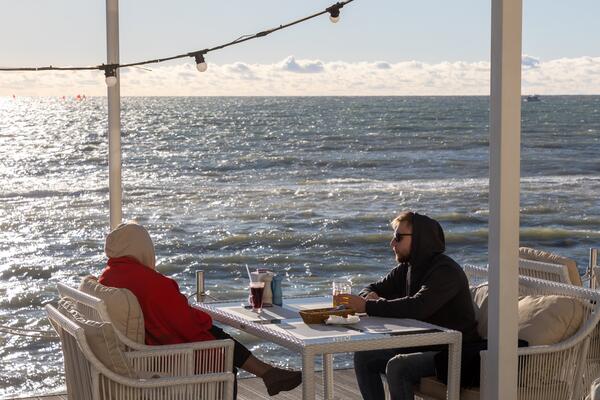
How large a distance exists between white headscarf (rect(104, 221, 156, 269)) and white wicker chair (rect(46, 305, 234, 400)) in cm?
37

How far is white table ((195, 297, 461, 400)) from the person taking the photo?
3469 millimetres

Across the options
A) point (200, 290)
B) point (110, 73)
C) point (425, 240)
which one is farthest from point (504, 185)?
point (110, 73)

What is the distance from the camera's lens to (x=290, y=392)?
5.05m

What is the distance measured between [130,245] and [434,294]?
1.08 m

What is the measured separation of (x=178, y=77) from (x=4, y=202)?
35.2ft

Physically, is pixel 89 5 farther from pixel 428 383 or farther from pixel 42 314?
pixel 428 383

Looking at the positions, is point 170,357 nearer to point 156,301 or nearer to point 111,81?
point 156,301

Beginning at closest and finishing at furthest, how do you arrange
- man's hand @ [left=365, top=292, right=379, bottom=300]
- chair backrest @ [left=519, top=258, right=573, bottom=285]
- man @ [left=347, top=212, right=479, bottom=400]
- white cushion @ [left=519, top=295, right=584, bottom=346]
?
1. white cushion @ [left=519, top=295, right=584, bottom=346]
2. man @ [left=347, top=212, right=479, bottom=400]
3. man's hand @ [left=365, top=292, right=379, bottom=300]
4. chair backrest @ [left=519, top=258, right=573, bottom=285]

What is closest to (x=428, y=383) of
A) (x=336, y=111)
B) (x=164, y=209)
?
(x=164, y=209)

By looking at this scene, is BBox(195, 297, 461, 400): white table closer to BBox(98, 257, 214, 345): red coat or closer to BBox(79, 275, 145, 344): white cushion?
BBox(98, 257, 214, 345): red coat

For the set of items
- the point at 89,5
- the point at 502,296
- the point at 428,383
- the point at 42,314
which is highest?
the point at 89,5

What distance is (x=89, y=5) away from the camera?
30.3 metres

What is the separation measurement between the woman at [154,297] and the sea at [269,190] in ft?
5.06

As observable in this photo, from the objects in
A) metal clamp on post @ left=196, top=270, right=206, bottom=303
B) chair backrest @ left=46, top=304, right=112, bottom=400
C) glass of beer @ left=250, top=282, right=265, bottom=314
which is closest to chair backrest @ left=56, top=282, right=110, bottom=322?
chair backrest @ left=46, top=304, right=112, bottom=400
